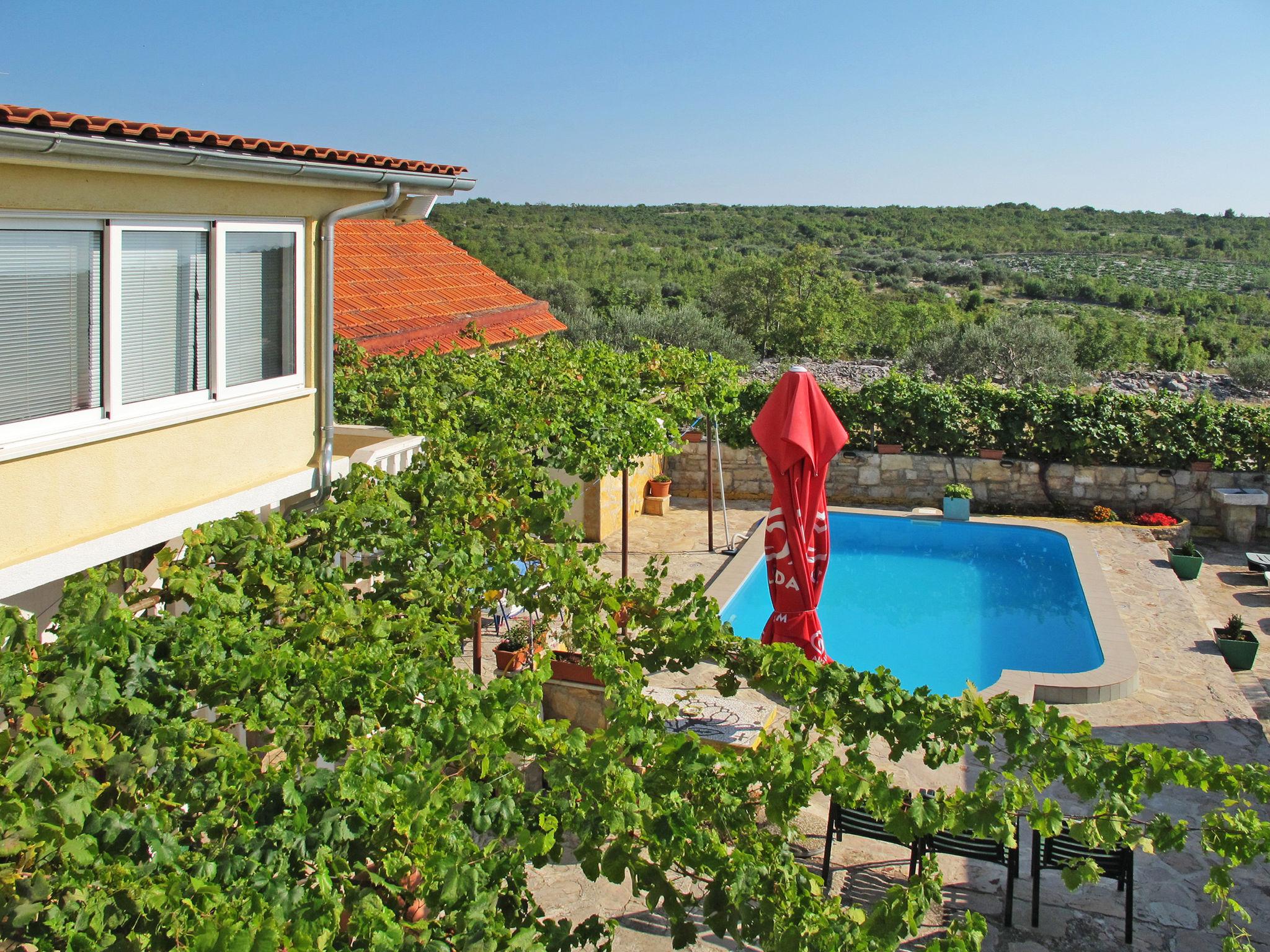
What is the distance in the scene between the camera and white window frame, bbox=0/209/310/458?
4918 mm

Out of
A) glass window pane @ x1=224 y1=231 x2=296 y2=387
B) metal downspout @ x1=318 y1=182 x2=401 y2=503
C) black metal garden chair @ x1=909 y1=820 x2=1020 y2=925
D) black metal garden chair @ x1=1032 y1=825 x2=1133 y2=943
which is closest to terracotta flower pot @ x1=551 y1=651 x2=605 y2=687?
metal downspout @ x1=318 y1=182 x2=401 y2=503

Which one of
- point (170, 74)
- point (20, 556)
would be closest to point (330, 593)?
point (20, 556)

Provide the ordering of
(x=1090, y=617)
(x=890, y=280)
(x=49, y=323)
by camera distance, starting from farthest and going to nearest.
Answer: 1. (x=890, y=280)
2. (x=1090, y=617)
3. (x=49, y=323)

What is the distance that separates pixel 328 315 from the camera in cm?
706

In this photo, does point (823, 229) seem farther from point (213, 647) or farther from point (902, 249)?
point (213, 647)

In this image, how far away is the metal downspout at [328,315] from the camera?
6898 mm

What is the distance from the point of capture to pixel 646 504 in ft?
54.6

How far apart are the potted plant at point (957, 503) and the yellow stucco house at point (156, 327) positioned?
11.2 metres

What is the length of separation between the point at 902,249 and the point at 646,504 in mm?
53871

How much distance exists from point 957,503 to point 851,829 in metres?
10.2

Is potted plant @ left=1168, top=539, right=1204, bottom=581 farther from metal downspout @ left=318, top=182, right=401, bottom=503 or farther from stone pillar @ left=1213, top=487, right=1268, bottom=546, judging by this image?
metal downspout @ left=318, top=182, right=401, bottom=503

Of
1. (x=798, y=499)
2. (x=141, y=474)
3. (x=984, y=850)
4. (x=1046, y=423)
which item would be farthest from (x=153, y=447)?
(x=1046, y=423)

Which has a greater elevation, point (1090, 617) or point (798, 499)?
point (798, 499)

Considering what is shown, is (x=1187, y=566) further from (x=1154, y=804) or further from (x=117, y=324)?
(x=117, y=324)
